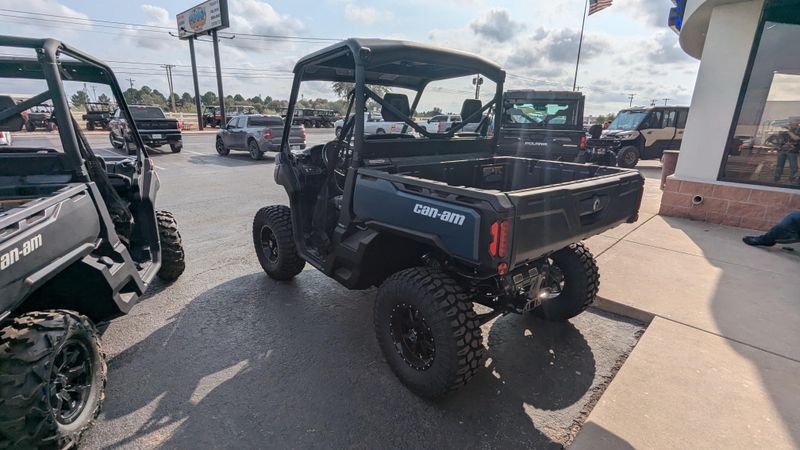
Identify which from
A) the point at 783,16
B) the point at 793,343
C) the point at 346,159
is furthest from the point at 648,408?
the point at 783,16

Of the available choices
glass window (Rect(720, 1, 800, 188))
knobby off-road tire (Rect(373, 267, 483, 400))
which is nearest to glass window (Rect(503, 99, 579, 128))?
glass window (Rect(720, 1, 800, 188))

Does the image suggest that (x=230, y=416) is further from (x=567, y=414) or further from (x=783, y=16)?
(x=783, y=16)

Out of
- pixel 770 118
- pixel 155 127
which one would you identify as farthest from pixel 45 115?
pixel 155 127

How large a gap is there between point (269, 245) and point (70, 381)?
7.33ft

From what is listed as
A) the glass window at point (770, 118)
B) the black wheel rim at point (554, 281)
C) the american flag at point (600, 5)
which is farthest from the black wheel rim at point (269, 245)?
the american flag at point (600, 5)

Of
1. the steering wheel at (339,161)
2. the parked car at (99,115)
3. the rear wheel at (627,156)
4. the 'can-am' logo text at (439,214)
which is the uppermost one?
the parked car at (99,115)

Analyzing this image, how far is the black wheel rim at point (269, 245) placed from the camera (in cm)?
416

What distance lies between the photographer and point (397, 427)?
2.30 m

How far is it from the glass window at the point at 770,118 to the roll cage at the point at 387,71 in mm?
5043

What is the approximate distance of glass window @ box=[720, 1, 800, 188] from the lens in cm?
598

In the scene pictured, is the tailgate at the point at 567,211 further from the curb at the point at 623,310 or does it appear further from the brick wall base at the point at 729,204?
the brick wall base at the point at 729,204

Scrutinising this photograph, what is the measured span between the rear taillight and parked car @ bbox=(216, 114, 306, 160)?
12883 millimetres

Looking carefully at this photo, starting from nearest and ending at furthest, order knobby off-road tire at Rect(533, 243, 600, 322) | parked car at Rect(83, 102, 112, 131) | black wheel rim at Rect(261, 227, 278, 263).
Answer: knobby off-road tire at Rect(533, 243, 600, 322) → black wheel rim at Rect(261, 227, 278, 263) → parked car at Rect(83, 102, 112, 131)

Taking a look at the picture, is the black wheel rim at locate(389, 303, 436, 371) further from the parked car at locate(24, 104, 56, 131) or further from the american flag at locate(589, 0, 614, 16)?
the american flag at locate(589, 0, 614, 16)
